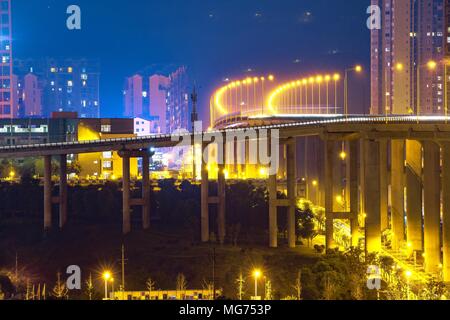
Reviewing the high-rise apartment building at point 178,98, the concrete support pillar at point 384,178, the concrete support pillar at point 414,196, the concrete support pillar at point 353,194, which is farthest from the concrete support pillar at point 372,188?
the high-rise apartment building at point 178,98

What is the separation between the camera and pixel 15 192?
46188 mm

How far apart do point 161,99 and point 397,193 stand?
4275 inches

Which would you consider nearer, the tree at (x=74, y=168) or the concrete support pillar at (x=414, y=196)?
the concrete support pillar at (x=414, y=196)

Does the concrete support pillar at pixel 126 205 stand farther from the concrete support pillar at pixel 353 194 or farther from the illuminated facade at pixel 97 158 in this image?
the illuminated facade at pixel 97 158

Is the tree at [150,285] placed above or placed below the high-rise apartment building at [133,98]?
below

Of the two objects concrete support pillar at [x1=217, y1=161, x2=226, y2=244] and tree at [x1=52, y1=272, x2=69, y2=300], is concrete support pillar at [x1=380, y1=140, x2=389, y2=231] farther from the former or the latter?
tree at [x1=52, y1=272, x2=69, y2=300]

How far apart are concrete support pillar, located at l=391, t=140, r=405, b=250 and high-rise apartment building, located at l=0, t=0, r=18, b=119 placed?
57.1 meters

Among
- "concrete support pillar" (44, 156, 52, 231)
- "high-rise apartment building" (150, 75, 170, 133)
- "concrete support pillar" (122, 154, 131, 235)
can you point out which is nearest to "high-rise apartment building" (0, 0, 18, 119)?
"concrete support pillar" (44, 156, 52, 231)

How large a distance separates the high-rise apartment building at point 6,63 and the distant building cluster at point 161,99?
53710 mm

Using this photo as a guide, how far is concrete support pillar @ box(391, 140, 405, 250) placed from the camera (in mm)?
41312

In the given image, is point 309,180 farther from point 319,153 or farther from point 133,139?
point 133,139

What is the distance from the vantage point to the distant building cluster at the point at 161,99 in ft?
480
